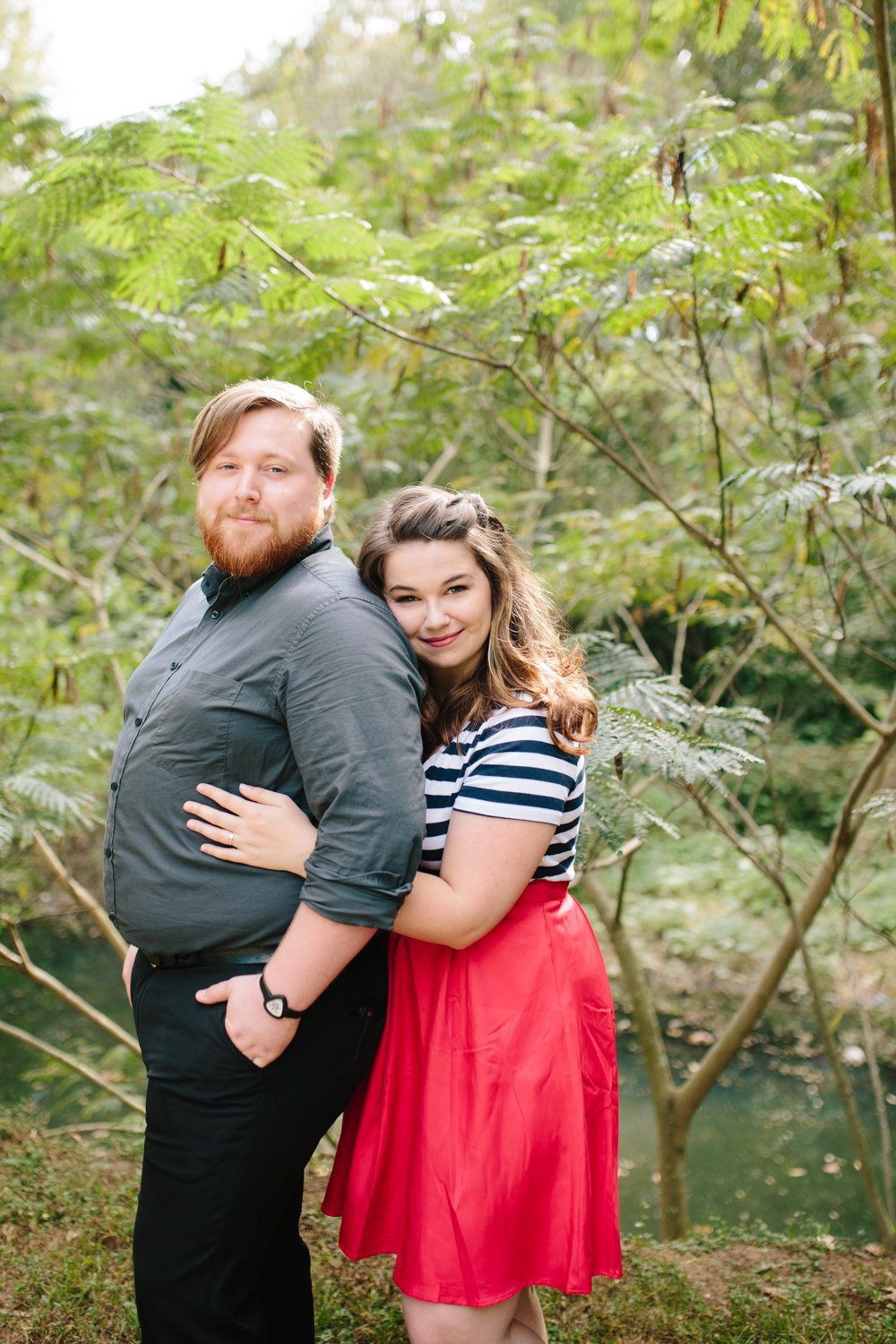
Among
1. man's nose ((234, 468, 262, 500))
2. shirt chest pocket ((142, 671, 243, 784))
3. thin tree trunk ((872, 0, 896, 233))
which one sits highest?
thin tree trunk ((872, 0, 896, 233))

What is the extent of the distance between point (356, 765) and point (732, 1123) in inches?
219

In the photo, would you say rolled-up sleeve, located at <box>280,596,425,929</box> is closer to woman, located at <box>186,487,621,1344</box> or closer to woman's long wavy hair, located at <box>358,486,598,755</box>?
woman, located at <box>186,487,621,1344</box>

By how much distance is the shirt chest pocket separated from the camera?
5.72ft

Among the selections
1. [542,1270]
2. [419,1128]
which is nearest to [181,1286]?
[419,1128]

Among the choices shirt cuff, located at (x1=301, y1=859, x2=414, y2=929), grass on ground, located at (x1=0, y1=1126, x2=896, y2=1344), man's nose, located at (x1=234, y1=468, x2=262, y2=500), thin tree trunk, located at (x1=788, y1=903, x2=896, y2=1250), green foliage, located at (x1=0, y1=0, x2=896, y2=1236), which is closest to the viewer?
shirt cuff, located at (x1=301, y1=859, x2=414, y2=929)

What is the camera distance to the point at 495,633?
6.53ft

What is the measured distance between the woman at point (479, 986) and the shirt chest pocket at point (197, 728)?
0.06 meters

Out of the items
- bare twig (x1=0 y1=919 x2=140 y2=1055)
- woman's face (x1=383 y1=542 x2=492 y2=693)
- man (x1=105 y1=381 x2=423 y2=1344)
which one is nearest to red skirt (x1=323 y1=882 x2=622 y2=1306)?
man (x1=105 y1=381 x2=423 y2=1344)

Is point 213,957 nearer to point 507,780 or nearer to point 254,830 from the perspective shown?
point 254,830

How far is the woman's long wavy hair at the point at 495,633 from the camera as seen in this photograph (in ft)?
6.22

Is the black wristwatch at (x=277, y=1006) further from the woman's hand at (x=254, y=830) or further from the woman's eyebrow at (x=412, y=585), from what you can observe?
the woman's eyebrow at (x=412, y=585)

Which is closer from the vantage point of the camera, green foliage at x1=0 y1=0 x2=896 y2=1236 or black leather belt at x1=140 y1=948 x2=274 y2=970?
black leather belt at x1=140 y1=948 x2=274 y2=970

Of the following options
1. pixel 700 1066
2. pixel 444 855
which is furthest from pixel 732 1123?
pixel 444 855

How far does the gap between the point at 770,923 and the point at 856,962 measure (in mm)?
756
